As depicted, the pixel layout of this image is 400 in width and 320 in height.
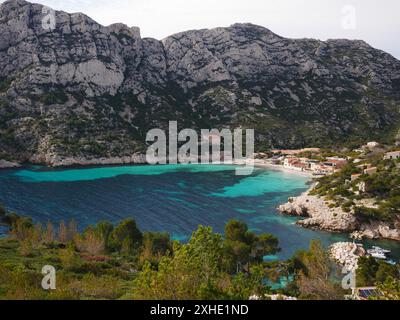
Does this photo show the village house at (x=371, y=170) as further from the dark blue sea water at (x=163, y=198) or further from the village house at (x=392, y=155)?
the dark blue sea water at (x=163, y=198)

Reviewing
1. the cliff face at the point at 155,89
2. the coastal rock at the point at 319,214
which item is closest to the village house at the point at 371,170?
the coastal rock at the point at 319,214

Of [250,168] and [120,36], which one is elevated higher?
[120,36]

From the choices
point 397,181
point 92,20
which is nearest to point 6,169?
point 92,20

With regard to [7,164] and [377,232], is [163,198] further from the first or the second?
[7,164]

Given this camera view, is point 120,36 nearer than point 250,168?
No

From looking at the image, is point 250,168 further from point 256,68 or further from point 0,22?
point 0,22
